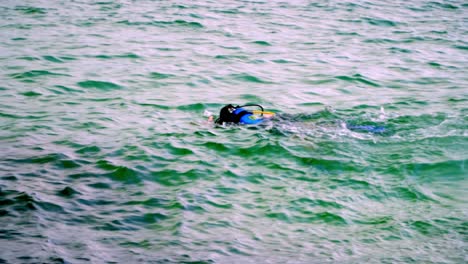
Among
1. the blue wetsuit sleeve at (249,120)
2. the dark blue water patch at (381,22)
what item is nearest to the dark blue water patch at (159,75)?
the blue wetsuit sleeve at (249,120)

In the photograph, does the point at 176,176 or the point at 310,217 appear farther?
the point at 176,176

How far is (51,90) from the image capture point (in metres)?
10.8

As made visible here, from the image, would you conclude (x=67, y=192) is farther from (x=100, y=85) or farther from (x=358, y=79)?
(x=358, y=79)

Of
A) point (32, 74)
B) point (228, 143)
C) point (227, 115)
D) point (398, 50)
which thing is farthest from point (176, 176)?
point (398, 50)

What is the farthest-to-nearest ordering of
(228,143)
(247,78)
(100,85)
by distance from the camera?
1. (247,78)
2. (100,85)
3. (228,143)

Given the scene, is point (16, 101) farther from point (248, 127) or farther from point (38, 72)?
point (248, 127)

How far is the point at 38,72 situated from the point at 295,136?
17.2 feet

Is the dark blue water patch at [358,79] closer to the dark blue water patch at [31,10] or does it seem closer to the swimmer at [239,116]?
the swimmer at [239,116]

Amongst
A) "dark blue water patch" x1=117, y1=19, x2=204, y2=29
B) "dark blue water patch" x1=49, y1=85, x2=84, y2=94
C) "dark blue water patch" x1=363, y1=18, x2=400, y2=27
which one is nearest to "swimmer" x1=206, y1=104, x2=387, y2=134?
"dark blue water patch" x1=49, y1=85, x2=84, y2=94

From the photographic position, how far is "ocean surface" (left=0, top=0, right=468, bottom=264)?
630 centimetres

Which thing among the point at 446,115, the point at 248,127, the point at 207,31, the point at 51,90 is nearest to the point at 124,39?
the point at 207,31

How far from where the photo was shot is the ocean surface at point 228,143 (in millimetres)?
6305

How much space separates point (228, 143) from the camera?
8648mm

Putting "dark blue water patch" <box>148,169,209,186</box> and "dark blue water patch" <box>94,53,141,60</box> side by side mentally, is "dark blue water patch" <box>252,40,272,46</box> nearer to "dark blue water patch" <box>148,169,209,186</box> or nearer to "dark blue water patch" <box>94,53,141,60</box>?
"dark blue water patch" <box>94,53,141,60</box>
